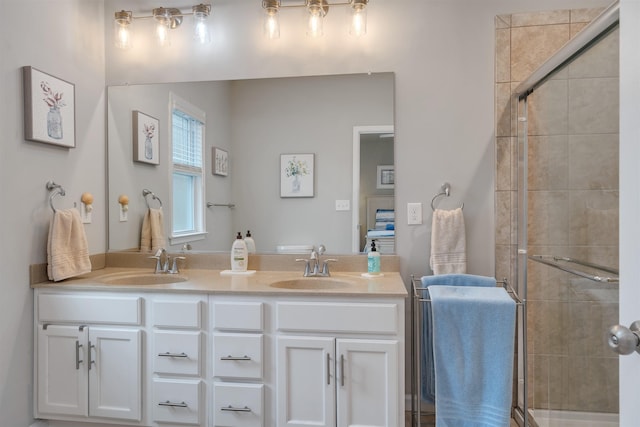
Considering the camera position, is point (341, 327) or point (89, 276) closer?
point (341, 327)

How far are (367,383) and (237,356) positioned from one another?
0.59 m

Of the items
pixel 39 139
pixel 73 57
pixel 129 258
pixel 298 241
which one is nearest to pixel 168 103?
pixel 73 57

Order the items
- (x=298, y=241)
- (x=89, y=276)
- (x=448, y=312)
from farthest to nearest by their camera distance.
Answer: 1. (x=298, y=241)
2. (x=89, y=276)
3. (x=448, y=312)

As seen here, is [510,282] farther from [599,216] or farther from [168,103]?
[168,103]

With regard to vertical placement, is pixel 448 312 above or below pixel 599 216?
below

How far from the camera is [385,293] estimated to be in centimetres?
174

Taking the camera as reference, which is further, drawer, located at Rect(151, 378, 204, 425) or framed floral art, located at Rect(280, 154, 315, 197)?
framed floral art, located at Rect(280, 154, 315, 197)

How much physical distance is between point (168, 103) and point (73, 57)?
1.76 feet

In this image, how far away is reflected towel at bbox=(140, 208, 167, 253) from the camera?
2.46m

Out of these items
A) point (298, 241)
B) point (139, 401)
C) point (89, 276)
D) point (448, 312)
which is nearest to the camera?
point (448, 312)

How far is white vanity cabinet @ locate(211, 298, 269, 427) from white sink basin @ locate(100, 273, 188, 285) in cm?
47

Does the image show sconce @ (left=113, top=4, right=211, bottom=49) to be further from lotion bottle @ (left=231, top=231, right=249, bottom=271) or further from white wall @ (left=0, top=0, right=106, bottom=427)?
lotion bottle @ (left=231, top=231, right=249, bottom=271)
